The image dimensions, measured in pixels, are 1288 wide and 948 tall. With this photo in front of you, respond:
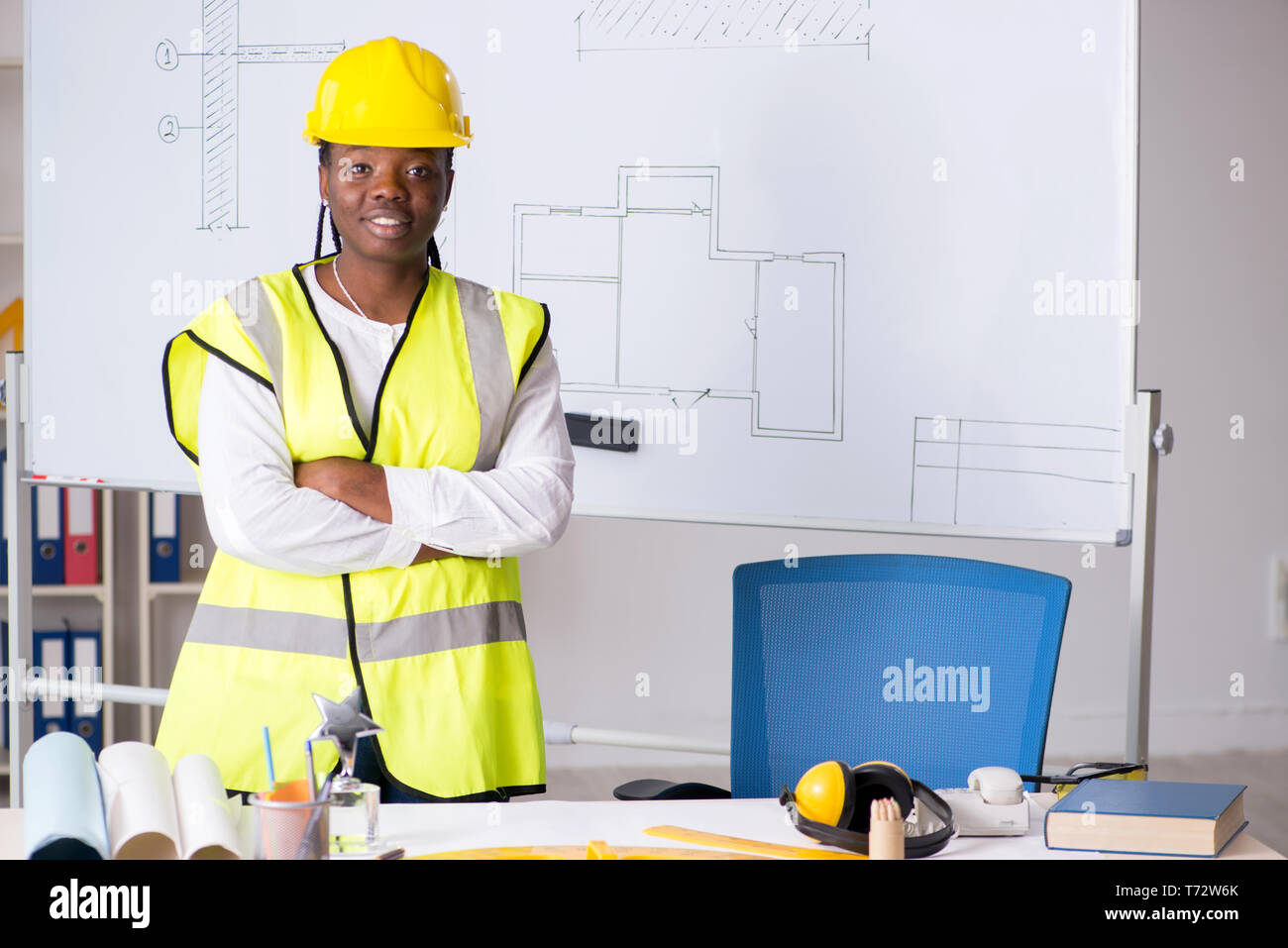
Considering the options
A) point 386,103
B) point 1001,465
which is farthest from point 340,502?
point 1001,465

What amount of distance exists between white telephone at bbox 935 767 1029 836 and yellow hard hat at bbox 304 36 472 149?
1081 mm

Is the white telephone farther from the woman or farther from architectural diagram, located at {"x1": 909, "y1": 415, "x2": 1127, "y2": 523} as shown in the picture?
architectural diagram, located at {"x1": 909, "y1": 415, "x2": 1127, "y2": 523}

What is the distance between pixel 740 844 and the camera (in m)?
1.35

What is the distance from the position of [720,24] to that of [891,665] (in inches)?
48.8

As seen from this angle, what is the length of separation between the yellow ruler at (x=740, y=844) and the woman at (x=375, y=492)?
0.40 m

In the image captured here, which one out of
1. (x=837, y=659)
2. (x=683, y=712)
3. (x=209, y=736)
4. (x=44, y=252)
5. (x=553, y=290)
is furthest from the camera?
(x=683, y=712)

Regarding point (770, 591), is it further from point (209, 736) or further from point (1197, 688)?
point (1197, 688)

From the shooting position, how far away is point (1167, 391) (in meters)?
4.39

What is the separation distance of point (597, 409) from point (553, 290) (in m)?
0.24

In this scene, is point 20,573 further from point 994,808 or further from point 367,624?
point 994,808

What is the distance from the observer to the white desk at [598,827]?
1326 millimetres

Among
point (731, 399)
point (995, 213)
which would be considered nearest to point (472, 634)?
point (731, 399)

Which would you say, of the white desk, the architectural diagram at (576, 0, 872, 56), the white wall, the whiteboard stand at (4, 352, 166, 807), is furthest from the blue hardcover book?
the white wall

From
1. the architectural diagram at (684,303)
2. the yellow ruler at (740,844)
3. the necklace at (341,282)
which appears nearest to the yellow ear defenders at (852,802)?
the yellow ruler at (740,844)
